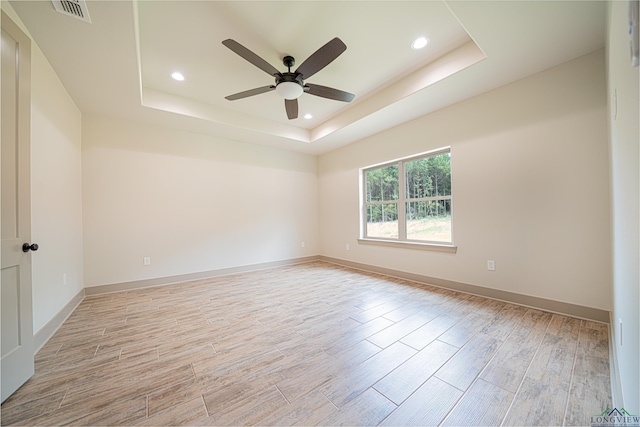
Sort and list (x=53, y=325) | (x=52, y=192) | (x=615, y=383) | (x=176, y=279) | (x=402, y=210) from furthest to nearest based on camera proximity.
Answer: (x=402, y=210) < (x=176, y=279) < (x=52, y=192) < (x=53, y=325) < (x=615, y=383)

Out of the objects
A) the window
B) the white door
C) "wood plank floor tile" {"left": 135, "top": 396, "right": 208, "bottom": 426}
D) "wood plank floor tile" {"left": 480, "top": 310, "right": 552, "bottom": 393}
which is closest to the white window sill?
the window

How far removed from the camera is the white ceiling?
1.87 metres

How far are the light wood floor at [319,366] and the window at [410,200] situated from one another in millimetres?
1239

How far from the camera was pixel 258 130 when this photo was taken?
4.18 metres

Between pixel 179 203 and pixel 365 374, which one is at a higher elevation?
pixel 179 203

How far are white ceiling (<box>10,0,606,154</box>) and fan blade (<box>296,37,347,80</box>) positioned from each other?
0.33 m

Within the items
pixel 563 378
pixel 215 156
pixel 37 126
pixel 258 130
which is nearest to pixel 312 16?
pixel 258 130

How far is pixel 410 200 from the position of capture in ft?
13.0

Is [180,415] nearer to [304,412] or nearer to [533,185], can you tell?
[304,412]

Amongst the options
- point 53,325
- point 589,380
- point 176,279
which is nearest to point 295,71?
point 589,380

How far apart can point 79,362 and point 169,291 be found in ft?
5.78

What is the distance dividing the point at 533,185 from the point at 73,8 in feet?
14.6

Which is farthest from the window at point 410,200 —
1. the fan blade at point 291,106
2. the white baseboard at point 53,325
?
the white baseboard at point 53,325

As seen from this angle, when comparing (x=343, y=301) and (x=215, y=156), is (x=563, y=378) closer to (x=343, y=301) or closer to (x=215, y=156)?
(x=343, y=301)
